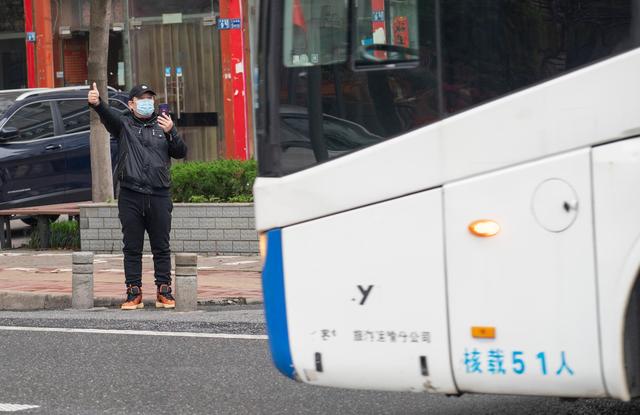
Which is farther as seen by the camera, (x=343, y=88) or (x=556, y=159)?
(x=343, y=88)

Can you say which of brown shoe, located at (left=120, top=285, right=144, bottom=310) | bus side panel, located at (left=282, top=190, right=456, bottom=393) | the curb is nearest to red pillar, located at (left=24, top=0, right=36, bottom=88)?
the curb

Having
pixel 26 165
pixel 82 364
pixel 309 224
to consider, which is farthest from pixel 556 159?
pixel 26 165

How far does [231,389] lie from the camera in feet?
27.9

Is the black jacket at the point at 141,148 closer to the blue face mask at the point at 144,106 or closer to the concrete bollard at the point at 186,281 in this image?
the blue face mask at the point at 144,106

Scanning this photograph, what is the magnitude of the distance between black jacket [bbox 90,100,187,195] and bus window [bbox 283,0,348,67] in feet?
17.5

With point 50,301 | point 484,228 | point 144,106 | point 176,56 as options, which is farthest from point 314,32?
point 176,56

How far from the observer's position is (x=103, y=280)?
14141 mm

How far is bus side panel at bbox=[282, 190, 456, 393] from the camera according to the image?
243 inches

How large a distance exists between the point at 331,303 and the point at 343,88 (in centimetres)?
102

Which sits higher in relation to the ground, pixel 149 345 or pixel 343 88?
pixel 343 88

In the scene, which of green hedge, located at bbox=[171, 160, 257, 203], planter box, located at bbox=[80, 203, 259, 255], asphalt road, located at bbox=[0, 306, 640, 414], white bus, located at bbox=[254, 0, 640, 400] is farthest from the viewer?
green hedge, located at bbox=[171, 160, 257, 203]

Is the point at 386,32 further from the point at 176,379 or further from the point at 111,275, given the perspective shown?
the point at 111,275

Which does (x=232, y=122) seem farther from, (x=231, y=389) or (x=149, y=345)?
(x=231, y=389)

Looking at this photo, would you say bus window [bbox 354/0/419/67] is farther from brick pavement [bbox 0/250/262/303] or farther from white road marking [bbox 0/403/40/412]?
brick pavement [bbox 0/250/262/303]
